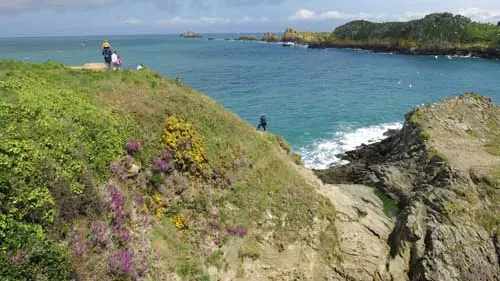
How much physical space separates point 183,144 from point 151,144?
169 centimetres

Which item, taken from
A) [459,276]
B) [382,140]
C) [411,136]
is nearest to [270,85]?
[382,140]

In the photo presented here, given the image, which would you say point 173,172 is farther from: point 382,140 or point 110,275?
point 382,140

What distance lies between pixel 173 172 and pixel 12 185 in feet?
25.7

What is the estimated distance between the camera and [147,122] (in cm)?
1958

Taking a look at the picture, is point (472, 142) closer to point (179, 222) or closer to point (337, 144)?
point (337, 144)

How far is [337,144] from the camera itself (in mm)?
42031

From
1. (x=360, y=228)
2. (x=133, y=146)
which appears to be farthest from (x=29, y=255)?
(x=360, y=228)

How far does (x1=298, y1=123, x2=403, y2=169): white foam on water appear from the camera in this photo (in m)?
37.8

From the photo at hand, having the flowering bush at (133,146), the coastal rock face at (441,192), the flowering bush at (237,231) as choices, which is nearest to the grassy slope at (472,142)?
the coastal rock face at (441,192)

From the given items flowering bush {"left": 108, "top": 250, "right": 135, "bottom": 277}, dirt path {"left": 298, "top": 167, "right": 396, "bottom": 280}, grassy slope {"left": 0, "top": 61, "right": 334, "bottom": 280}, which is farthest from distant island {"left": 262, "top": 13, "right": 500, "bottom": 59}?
flowering bush {"left": 108, "top": 250, "right": 135, "bottom": 277}

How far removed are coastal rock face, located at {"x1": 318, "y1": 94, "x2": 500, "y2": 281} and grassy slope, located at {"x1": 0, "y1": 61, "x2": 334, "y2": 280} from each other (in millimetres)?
4724

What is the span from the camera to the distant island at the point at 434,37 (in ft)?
413

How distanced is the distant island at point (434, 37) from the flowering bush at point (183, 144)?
410ft

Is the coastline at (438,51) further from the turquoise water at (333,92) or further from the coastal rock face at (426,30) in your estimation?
the turquoise water at (333,92)
